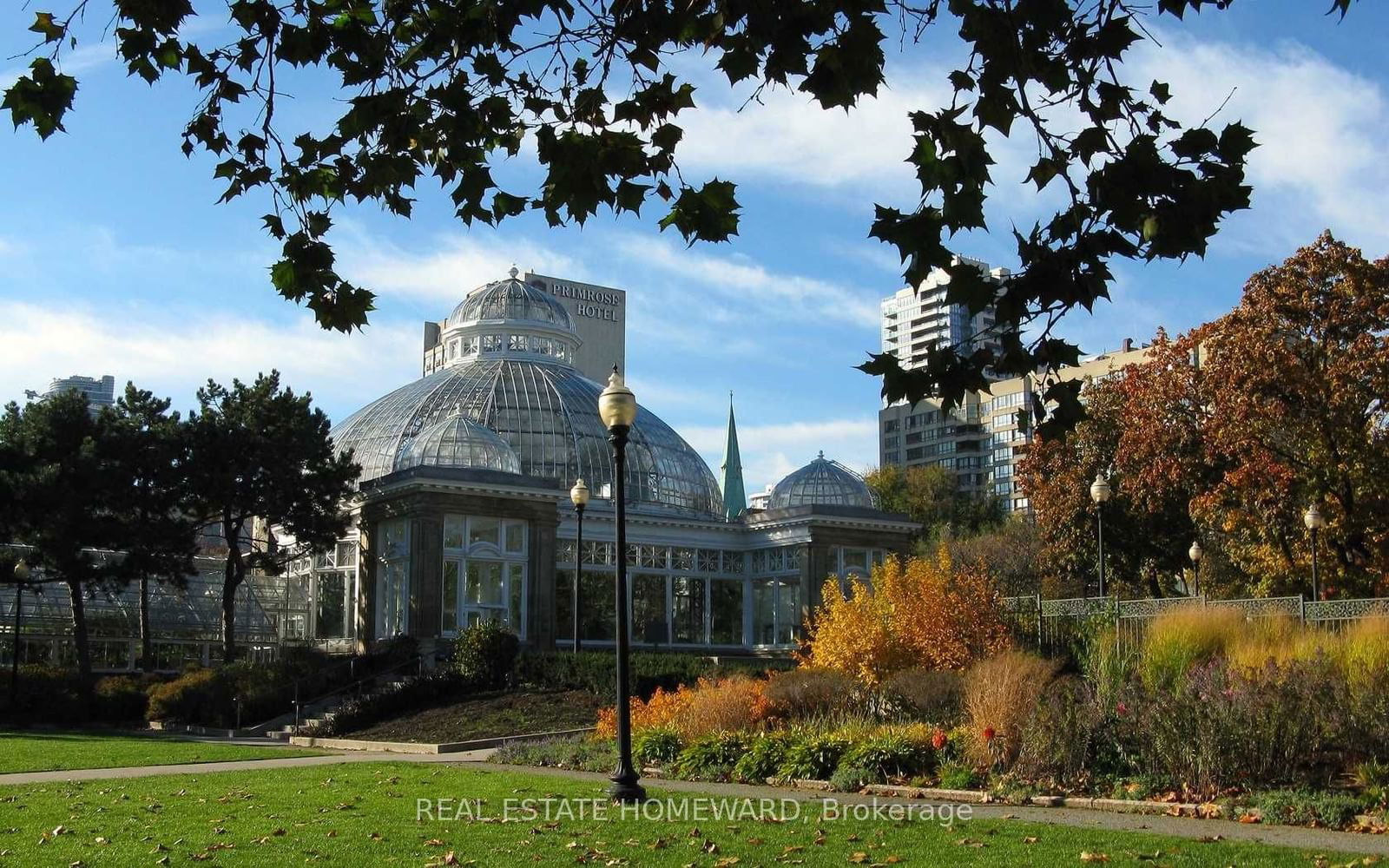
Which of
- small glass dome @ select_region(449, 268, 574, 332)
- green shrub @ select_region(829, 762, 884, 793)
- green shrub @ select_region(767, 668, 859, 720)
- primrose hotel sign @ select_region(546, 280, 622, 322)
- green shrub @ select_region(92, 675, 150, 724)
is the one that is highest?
primrose hotel sign @ select_region(546, 280, 622, 322)

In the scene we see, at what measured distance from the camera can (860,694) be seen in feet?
64.0

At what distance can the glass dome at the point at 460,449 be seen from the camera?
1590 inches

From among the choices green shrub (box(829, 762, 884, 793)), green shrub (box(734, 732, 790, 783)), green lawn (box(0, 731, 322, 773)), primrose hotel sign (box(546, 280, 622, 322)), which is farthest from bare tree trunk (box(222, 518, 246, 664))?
primrose hotel sign (box(546, 280, 622, 322))

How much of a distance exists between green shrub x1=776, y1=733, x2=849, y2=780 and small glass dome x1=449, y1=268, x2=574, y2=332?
1435 inches

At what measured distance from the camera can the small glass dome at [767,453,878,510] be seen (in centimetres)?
4572

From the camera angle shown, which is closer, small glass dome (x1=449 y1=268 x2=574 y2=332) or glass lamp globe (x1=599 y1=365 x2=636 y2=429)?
glass lamp globe (x1=599 y1=365 x2=636 y2=429)

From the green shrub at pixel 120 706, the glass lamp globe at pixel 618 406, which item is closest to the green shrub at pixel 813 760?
the glass lamp globe at pixel 618 406

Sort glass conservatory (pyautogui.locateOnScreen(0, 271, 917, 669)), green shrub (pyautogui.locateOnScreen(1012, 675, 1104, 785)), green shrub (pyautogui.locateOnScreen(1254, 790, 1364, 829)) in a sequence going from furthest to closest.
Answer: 1. glass conservatory (pyautogui.locateOnScreen(0, 271, 917, 669))
2. green shrub (pyautogui.locateOnScreen(1012, 675, 1104, 785))
3. green shrub (pyautogui.locateOnScreen(1254, 790, 1364, 829))

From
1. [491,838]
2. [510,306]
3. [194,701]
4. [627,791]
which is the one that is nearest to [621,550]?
[627,791]

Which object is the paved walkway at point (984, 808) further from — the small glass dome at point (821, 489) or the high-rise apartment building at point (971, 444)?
the high-rise apartment building at point (971, 444)

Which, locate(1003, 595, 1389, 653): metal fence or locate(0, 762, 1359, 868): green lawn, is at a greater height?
locate(1003, 595, 1389, 653): metal fence

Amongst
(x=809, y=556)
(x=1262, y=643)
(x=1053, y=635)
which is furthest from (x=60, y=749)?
(x=809, y=556)

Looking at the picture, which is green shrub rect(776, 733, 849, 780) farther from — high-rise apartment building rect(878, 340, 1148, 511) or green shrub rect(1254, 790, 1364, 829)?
high-rise apartment building rect(878, 340, 1148, 511)

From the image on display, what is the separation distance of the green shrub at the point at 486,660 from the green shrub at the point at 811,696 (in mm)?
12745
